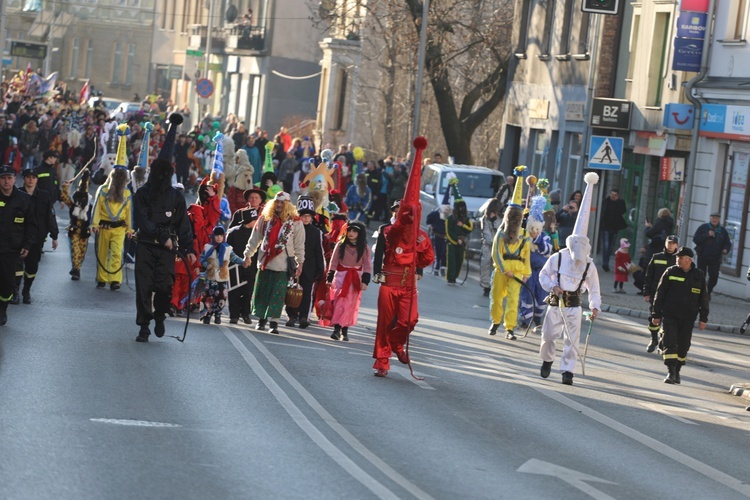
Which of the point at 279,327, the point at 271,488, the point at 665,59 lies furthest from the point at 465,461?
the point at 665,59

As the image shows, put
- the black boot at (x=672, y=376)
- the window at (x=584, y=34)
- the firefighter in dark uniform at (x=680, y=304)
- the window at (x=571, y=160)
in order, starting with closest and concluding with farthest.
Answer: the black boot at (x=672, y=376) < the firefighter in dark uniform at (x=680, y=304) < the window at (x=584, y=34) < the window at (x=571, y=160)

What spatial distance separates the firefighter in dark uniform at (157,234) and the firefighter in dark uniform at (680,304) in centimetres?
564

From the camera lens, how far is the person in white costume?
659 inches

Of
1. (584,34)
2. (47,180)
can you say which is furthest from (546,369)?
(584,34)

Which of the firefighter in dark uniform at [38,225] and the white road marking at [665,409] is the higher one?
the firefighter in dark uniform at [38,225]

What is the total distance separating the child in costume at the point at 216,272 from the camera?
1930 cm

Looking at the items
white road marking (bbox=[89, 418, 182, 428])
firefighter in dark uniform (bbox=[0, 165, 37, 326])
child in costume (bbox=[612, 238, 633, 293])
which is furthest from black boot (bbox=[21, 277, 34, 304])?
child in costume (bbox=[612, 238, 633, 293])

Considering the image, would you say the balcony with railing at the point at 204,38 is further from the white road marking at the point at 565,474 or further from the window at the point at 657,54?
the white road marking at the point at 565,474

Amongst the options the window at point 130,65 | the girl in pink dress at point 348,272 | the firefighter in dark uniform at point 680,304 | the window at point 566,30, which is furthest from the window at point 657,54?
the window at point 130,65

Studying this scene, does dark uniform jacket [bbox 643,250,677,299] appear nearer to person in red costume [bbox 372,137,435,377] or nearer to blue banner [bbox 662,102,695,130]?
person in red costume [bbox 372,137,435,377]

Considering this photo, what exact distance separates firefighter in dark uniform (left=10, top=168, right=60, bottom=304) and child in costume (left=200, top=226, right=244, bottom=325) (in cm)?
185

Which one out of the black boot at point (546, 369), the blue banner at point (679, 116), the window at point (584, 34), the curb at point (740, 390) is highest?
the window at point (584, 34)

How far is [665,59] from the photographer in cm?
3656

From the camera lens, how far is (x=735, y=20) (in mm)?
32438
